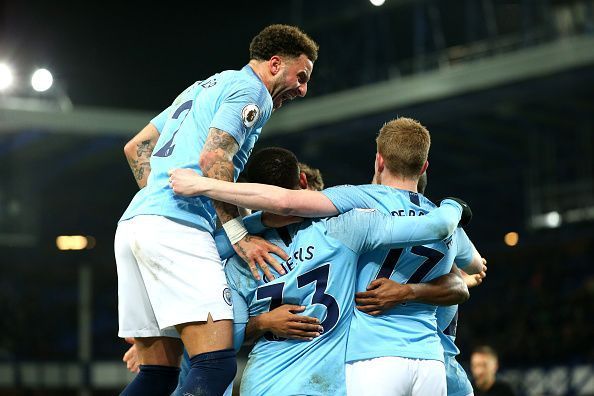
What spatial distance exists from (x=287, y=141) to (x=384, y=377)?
1656 cm

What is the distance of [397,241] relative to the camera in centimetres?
424

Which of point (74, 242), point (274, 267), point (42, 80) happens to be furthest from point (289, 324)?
point (74, 242)

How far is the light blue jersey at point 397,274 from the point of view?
14.1 ft

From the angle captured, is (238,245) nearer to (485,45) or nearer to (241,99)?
(241,99)

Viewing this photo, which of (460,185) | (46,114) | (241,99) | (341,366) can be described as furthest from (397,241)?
(460,185)

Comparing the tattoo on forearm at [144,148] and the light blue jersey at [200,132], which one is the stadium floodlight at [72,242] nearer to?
the tattoo on forearm at [144,148]

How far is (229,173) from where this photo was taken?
4328 mm

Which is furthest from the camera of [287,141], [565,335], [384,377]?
[287,141]

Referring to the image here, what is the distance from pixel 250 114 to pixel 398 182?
0.73 meters

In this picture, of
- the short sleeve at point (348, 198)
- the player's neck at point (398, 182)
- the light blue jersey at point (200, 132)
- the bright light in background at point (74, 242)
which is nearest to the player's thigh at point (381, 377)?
the short sleeve at point (348, 198)

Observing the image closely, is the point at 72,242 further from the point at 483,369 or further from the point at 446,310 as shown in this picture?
the point at 446,310

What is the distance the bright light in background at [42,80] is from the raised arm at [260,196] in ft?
46.1

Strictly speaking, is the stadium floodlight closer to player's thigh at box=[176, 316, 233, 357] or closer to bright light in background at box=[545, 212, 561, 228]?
bright light in background at box=[545, 212, 561, 228]

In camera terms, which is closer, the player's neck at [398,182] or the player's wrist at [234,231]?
the player's wrist at [234,231]
